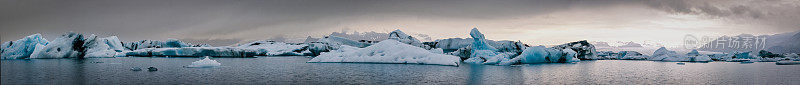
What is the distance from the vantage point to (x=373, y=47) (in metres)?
26.4

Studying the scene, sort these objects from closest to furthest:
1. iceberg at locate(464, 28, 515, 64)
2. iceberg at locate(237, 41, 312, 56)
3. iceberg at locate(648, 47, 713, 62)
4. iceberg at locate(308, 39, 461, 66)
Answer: iceberg at locate(308, 39, 461, 66) → iceberg at locate(464, 28, 515, 64) → iceberg at locate(648, 47, 713, 62) → iceberg at locate(237, 41, 312, 56)

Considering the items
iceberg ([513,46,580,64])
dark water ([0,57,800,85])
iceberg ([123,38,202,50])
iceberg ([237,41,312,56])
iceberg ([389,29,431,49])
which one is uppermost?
iceberg ([389,29,431,49])

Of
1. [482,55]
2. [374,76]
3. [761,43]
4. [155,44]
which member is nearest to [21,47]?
[155,44]

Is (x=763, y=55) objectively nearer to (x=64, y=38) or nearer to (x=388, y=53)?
(x=388, y=53)

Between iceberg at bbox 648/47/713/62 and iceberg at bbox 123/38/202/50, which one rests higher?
iceberg at bbox 123/38/202/50

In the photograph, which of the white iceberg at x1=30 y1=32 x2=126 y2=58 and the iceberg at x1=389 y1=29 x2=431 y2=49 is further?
the iceberg at x1=389 y1=29 x2=431 y2=49

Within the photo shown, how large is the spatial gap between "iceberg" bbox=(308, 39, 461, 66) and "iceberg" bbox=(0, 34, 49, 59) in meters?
24.8

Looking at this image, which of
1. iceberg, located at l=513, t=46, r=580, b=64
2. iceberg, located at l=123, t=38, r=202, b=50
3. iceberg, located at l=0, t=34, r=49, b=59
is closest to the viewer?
iceberg, located at l=513, t=46, r=580, b=64

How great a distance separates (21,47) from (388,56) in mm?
30270

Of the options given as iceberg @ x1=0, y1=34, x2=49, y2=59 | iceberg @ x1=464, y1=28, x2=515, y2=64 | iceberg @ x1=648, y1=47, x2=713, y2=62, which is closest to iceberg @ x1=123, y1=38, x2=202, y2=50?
iceberg @ x1=0, y1=34, x2=49, y2=59

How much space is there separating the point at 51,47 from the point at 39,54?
1525 millimetres

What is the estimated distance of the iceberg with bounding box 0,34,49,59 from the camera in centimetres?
3518

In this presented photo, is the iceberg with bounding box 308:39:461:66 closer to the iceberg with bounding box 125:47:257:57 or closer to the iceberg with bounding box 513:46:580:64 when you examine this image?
the iceberg with bounding box 513:46:580:64

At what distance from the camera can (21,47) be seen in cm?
3697
